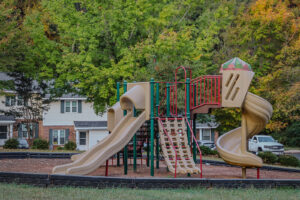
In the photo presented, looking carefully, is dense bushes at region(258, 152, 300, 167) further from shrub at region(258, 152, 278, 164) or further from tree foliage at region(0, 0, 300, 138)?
tree foliage at region(0, 0, 300, 138)

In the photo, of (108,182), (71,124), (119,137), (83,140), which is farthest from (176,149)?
(83,140)

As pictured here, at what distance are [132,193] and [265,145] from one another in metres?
28.0

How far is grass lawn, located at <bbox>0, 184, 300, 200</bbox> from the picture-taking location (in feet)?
31.9

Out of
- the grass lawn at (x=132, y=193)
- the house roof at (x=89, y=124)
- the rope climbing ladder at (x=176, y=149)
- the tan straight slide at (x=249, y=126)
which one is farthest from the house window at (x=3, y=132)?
the grass lawn at (x=132, y=193)

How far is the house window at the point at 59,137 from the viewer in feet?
138

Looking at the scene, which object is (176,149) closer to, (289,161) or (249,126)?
(249,126)

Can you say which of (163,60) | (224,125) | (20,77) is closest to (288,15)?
(224,125)

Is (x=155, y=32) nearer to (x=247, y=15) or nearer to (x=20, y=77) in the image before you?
(x=247, y=15)

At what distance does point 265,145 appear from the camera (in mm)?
36469

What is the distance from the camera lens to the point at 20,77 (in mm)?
32500

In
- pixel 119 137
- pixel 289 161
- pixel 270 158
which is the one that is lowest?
pixel 289 161

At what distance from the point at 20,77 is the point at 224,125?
50.5 feet

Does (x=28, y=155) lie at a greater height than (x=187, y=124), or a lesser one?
lesser

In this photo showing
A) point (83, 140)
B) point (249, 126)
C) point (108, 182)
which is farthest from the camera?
point (83, 140)
